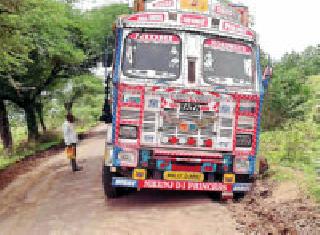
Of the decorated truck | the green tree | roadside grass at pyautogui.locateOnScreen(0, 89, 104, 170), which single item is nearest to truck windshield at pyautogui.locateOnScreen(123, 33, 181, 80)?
the decorated truck

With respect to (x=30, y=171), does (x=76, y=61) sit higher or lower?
higher

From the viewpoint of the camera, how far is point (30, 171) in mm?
16375

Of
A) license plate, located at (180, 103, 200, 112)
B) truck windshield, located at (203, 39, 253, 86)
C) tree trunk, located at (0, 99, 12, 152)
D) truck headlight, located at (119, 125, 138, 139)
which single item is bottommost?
tree trunk, located at (0, 99, 12, 152)

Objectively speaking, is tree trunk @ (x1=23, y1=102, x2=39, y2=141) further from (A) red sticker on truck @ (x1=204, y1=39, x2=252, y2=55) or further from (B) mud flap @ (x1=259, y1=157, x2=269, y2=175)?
(A) red sticker on truck @ (x1=204, y1=39, x2=252, y2=55)

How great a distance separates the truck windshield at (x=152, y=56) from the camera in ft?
29.0

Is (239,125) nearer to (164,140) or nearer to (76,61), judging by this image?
(164,140)

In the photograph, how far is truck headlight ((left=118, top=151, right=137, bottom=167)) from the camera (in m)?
8.74

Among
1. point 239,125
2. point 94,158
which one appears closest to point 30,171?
point 94,158

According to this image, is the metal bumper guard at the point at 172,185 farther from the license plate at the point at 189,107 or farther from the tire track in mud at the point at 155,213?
the license plate at the point at 189,107

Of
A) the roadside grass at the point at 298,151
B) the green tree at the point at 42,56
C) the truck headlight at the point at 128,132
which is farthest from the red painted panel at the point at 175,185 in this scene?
the green tree at the point at 42,56

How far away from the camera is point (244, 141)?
898 cm

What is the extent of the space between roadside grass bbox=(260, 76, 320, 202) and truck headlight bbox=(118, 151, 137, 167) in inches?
116

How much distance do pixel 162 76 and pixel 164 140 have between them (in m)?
1.10

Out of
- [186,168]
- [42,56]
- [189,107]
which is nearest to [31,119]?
[42,56]
